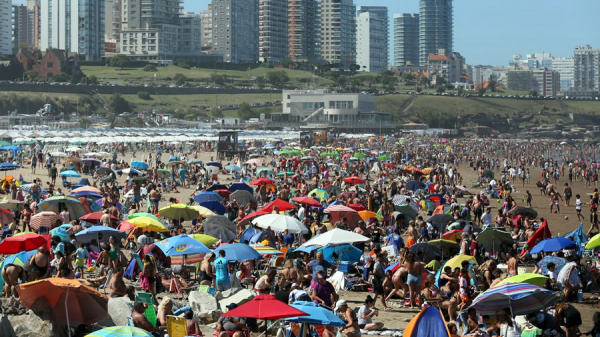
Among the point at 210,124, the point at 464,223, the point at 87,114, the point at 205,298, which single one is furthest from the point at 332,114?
the point at 205,298

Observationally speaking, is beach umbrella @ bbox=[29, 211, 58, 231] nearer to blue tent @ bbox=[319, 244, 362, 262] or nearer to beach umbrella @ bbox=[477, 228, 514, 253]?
blue tent @ bbox=[319, 244, 362, 262]

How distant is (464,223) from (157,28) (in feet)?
479

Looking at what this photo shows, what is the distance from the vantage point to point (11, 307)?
1047 cm

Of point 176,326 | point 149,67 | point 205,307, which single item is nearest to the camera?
point 176,326

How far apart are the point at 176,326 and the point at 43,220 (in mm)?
8773

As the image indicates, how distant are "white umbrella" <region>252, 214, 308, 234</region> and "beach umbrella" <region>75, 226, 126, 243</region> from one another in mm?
2722

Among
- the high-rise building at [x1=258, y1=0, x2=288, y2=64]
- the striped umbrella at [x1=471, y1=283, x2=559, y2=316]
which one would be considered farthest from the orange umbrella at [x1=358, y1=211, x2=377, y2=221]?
the high-rise building at [x1=258, y1=0, x2=288, y2=64]

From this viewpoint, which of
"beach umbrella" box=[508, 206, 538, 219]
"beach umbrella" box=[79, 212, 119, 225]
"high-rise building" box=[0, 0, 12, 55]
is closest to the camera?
"beach umbrella" box=[79, 212, 119, 225]

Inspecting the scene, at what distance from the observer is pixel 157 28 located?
160m

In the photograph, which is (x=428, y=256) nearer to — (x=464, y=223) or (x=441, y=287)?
(x=441, y=287)

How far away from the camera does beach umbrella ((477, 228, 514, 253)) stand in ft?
56.1

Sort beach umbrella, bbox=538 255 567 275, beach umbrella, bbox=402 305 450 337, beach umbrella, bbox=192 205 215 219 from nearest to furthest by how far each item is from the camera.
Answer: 1. beach umbrella, bbox=402 305 450 337
2. beach umbrella, bbox=538 255 567 275
3. beach umbrella, bbox=192 205 215 219

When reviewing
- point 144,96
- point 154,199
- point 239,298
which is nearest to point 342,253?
point 239,298

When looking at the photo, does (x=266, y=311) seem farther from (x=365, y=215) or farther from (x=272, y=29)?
(x=272, y=29)
